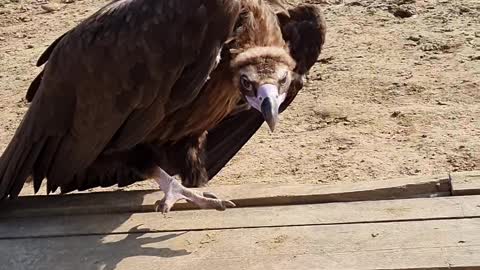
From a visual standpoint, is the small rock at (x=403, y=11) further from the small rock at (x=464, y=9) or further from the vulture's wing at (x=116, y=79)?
the vulture's wing at (x=116, y=79)

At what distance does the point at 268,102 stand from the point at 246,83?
147 millimetres

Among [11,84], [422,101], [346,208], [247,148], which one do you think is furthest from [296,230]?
[11,84]

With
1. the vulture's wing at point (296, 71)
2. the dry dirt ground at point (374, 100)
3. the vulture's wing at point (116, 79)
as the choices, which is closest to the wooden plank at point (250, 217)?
the vulture's wing at point (116, 79)

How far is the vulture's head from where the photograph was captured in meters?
3.61

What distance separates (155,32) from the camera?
140 inches

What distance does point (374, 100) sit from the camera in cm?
557

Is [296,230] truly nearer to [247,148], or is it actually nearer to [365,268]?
[365,268]

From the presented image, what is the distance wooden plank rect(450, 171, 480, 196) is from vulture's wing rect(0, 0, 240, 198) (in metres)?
1.05

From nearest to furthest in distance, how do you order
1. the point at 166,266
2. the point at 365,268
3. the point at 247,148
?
the point at 365,268
the point at 166,266
the point at 247,148

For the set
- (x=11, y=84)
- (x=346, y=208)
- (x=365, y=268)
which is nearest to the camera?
(x=365, y=268)

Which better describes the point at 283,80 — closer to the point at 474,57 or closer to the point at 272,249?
the point at 272,249

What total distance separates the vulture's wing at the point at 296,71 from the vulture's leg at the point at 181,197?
1.84ft

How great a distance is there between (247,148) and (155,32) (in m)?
1.83

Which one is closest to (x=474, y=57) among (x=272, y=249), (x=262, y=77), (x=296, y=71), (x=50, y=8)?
(x=296, y=71)
